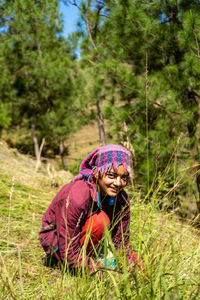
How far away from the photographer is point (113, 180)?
4.63 feet

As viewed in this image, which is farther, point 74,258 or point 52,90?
point 52,90

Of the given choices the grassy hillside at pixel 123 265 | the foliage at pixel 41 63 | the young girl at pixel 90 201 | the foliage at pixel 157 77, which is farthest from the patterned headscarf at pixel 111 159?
the foliage at pixel 41 63

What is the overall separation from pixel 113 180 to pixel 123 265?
1.43ft

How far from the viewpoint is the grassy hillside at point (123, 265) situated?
939 mm

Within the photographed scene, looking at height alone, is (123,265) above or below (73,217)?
below

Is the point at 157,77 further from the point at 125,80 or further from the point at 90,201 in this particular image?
the point at 90,201

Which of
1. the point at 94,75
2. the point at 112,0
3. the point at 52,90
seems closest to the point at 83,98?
the point at 52,90

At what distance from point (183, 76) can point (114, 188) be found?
2793 mm

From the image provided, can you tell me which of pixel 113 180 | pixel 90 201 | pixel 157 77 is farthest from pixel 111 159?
pixel 157 77

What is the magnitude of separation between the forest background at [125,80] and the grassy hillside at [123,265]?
15 cm

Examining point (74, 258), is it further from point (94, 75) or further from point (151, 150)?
point (94, 75)

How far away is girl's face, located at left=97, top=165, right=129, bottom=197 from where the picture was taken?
1.40m

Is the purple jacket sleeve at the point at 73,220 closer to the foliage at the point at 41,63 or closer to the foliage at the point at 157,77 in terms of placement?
the foliage at the point at 157,77

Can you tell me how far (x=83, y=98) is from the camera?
898cm
